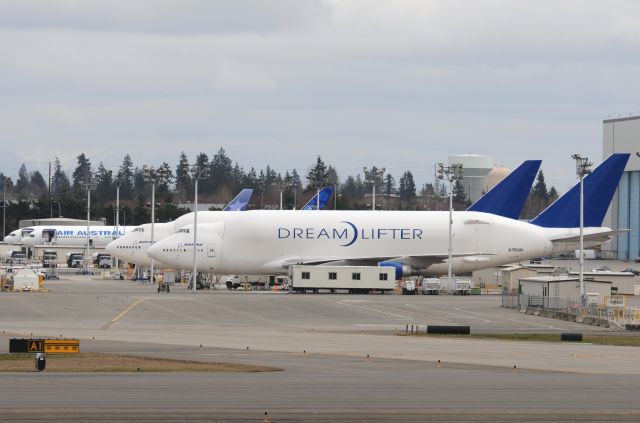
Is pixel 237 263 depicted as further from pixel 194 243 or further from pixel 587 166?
pixel 587 166

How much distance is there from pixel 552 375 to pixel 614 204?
129 meters

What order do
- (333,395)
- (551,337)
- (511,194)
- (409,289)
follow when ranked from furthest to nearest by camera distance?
(511,194) → (409,289) → (551,337) → (333,395)

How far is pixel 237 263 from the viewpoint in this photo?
9119 cm

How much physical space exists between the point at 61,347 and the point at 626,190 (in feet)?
422

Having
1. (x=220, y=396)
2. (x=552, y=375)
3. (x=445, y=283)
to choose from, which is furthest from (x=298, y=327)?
(x=445, y=283)

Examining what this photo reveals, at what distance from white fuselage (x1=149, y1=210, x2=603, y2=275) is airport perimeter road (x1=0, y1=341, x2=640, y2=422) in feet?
172

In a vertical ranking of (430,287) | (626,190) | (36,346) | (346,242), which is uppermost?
(626,190)

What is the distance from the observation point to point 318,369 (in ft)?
120

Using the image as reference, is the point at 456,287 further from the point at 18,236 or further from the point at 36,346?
the point at 18,236

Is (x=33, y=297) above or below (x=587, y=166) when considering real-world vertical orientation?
below

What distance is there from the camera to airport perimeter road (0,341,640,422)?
26484mm

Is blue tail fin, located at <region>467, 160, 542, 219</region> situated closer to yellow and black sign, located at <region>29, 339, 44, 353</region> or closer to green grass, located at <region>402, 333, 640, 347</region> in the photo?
green grass, located at <region>402, 333, 640, 347</region>

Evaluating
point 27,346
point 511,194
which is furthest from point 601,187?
point 27,346

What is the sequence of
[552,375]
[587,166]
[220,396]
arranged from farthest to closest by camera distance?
1. [587,166]
2. [552,375]
3. [220,396]
